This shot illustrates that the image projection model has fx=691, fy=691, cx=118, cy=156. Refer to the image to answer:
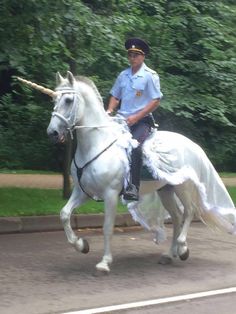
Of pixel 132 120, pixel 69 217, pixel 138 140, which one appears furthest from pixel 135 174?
pixel 69 217

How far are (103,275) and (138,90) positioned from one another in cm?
236

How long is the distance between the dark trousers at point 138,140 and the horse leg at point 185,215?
0.90 m

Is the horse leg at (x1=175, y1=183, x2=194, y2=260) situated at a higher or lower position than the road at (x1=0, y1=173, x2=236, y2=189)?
higher

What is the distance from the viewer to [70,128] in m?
8.19

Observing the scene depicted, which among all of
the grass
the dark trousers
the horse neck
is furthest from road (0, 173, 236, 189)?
the horse neck

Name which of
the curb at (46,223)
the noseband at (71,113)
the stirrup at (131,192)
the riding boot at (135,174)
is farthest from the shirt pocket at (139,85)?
the curb at (46,223)

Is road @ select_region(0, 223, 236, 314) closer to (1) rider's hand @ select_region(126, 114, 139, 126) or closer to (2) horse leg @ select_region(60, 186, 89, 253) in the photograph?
(2) horse leg @ select_region(60, 186, 89, 253)

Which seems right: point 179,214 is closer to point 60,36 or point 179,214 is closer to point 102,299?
point 102,299

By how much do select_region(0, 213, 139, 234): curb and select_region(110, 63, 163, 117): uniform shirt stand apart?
337 centimetres

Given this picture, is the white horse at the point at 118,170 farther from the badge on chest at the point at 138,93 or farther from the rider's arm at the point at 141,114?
the badge on chest at the point at 138,93

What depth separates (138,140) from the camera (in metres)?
8.73

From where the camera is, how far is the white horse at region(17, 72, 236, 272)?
827 cm

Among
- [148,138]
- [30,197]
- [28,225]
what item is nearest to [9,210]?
[28,225]

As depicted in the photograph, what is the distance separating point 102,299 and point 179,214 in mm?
2725
